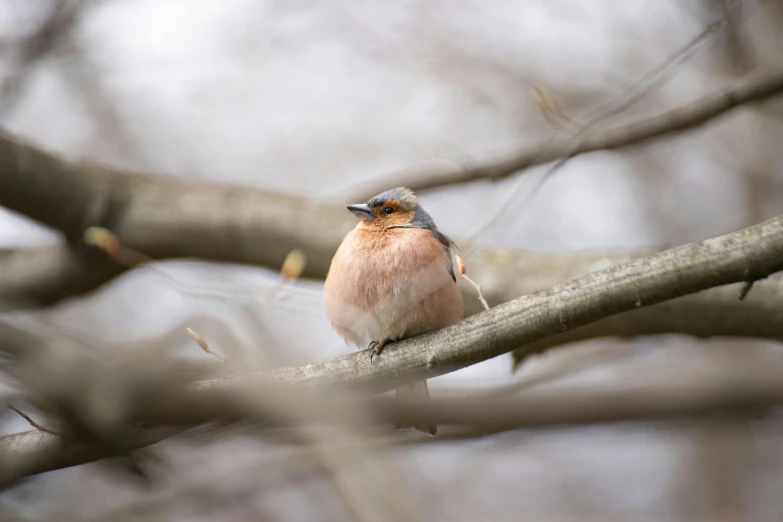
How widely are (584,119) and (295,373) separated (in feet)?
7.57

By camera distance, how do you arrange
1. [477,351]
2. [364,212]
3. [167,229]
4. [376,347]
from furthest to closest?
[167,229] → [364,212] → [376,347] → [477,351]

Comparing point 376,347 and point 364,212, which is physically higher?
point 364,212

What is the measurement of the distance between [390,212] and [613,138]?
1.66 metres

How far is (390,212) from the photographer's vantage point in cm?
441

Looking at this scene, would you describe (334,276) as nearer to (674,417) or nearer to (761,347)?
(674,417)

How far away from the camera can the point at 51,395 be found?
136 cm

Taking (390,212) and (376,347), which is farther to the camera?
(390,212)

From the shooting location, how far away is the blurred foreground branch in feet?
5.68

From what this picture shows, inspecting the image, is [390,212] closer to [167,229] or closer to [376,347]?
[376,347]

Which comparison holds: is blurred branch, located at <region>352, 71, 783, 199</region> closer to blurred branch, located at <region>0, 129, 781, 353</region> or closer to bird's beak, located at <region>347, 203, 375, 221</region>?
blurred branch, located at <region>0, 129, 781, 353</region>

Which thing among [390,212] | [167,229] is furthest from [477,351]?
[167,229]

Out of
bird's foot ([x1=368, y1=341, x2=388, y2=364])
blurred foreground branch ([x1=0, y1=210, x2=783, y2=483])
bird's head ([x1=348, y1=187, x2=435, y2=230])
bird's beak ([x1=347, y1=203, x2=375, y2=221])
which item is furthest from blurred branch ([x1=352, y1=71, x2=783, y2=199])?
bird's foot ([x1=368, y1=341, x2=388, y2=364])

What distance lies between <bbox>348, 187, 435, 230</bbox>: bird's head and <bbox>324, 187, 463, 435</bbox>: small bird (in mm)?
125

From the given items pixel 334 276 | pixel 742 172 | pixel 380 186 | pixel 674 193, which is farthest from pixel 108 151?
pixel 742 172
